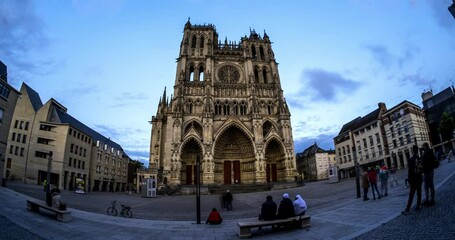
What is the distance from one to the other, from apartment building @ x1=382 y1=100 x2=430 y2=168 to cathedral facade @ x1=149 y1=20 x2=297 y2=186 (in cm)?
1778

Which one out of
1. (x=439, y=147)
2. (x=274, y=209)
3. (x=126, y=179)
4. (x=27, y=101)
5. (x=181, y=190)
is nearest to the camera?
(x=274, y=209)

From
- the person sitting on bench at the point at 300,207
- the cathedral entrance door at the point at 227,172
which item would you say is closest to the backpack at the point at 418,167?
the person sitting on bench at the point at 300,207

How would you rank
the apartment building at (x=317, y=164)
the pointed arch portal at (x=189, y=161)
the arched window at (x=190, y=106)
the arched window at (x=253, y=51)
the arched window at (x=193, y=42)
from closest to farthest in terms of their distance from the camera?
the pointed arch portal at (x=189, y=161), the arched window at (x=190, y=106), the arched window at (x=193, y=42), the arched window at (x=253, y=51), the apartment building at (x=317, y=164)

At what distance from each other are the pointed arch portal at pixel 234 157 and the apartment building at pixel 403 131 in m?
23.9

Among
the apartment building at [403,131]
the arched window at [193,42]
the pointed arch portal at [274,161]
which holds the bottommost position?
the pointed arch portal at [274,161]

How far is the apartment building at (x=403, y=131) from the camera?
37022mm

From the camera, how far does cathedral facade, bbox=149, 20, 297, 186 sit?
34875 millimetres

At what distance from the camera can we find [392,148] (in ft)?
130

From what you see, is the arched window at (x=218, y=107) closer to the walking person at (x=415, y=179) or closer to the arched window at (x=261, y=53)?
the arched window at (x=261, y=53)

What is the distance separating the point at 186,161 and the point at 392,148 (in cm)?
3400

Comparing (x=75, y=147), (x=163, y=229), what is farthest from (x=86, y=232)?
(x=75, y=147)

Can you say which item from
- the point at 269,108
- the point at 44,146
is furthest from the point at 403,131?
the point at 44,146

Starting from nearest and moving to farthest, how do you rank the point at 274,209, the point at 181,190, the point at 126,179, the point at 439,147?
the point at 274,209 < the point at 181,190 < the point at 439,147 < the point at 126,179

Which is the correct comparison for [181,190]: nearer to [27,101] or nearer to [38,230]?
[38,230]
